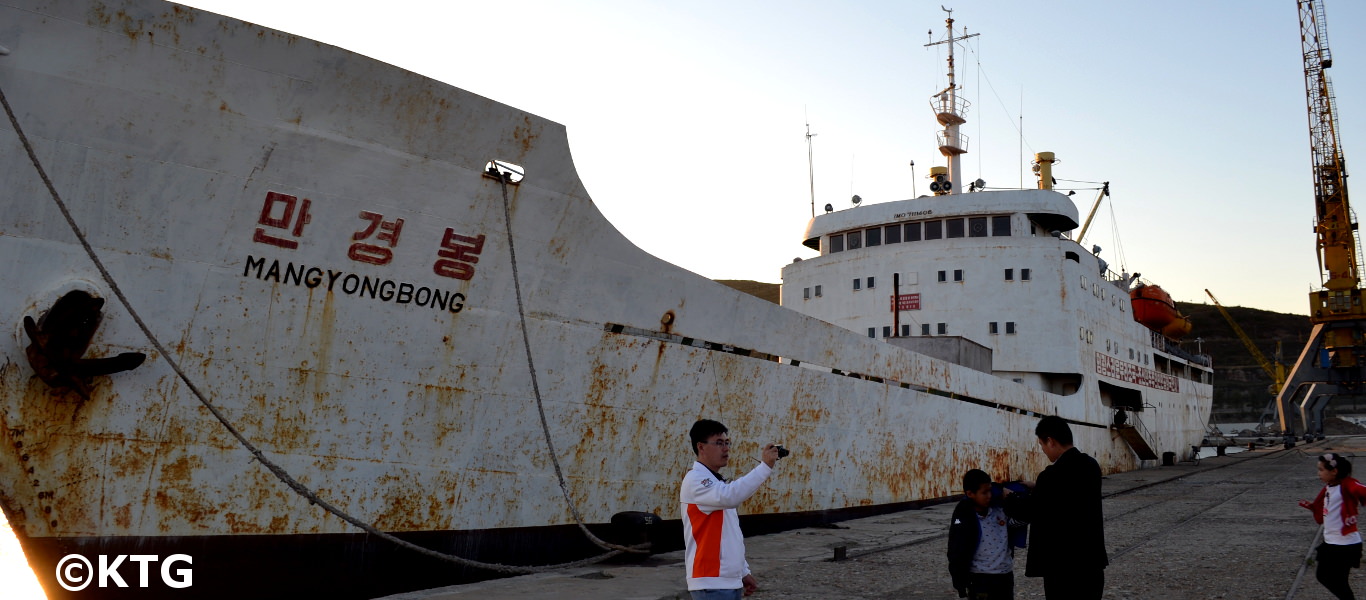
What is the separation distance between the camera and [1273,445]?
4616 centimetres

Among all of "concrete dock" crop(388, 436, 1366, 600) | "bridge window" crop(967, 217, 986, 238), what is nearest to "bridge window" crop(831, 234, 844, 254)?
"bridge window" crop(967, 217, 986, 238)

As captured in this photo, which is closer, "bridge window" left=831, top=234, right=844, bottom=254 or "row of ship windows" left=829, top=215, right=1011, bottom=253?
"row of ship windows" left=829, top=215, right=1011, bottom=253

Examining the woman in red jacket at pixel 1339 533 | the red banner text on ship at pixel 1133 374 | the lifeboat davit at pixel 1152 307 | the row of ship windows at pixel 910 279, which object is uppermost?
the lifeboat davit at pixel 1152 307

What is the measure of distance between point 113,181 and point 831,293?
14144mm

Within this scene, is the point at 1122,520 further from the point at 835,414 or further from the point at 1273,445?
the point at 1273,445

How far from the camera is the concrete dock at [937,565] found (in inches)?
240

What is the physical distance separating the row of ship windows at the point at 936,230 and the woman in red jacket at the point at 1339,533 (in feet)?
39.2

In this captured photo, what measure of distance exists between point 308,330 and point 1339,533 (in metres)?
6.63

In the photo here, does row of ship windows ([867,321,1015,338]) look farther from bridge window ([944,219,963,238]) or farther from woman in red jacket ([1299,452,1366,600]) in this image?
woman in red jacket ([1299,452,1366,600])

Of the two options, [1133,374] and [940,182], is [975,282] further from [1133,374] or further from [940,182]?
[1133,374]

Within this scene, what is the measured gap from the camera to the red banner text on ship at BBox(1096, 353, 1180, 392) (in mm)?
18969

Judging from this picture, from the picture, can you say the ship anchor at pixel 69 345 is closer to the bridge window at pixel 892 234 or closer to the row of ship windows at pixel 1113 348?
the bridge window at pixel 892 234

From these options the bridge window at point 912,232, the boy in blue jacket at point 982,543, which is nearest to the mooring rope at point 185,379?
the boy in blue jacket at point 982,543

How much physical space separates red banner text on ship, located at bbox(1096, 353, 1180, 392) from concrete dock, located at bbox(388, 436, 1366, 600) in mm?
7046
